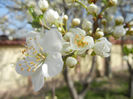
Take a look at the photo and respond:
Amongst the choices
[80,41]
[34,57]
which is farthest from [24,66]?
[80,41]

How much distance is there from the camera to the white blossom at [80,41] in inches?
35.0

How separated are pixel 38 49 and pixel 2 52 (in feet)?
15.8

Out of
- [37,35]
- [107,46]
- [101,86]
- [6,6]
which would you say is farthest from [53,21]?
[101,86]

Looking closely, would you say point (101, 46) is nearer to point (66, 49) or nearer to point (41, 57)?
point (66, 49)

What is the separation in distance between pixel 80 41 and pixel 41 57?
346 mm

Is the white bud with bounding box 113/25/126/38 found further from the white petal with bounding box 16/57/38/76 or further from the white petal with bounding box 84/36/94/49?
the white petal with bounding box 16/57/38/76

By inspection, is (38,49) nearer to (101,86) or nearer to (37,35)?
(37,35)

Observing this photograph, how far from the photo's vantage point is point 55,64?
2.57ft

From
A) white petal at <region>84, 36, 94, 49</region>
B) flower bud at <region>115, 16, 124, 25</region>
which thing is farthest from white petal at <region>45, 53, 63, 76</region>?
flower bud at <region>115, 16, 124, 25</region>

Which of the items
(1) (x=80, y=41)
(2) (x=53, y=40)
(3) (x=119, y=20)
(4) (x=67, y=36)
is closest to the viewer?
(2) (x=53, y=40)

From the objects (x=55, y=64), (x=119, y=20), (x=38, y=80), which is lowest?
(x=38, y=80)

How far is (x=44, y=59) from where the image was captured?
0.99m

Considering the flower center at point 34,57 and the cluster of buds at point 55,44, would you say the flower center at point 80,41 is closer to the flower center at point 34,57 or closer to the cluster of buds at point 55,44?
the cluster of buds at point 55,44

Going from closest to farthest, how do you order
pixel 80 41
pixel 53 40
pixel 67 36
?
pixel 53 40 → pixel 67 36 → pixel 80 41
